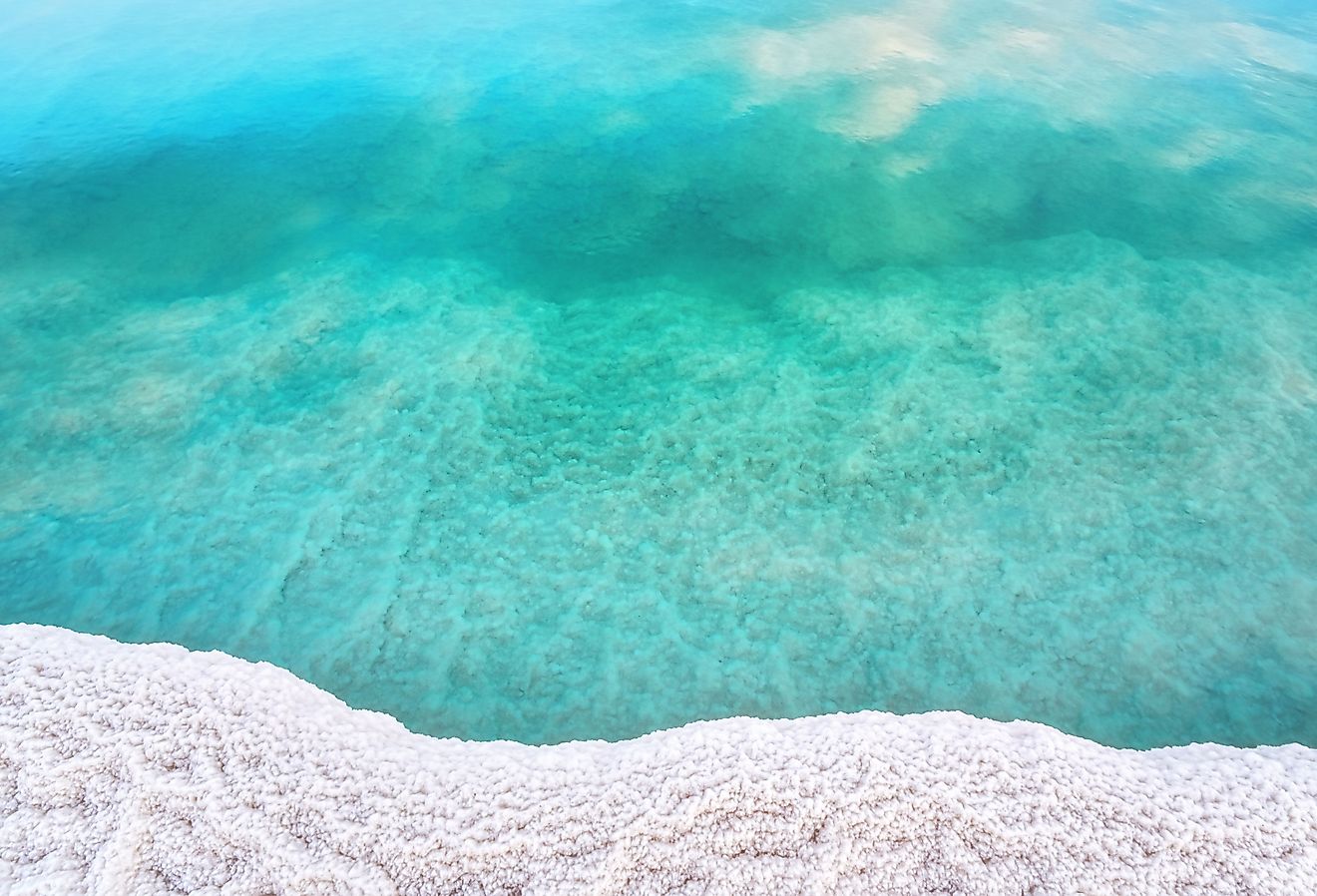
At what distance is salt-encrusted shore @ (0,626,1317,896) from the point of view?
1.63 metres

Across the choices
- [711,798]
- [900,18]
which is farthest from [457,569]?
[900,18]

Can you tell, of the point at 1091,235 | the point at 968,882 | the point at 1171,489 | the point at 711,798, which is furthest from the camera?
the point at 1091,235

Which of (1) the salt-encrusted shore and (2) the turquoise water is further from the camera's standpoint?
(2) the turquoise water

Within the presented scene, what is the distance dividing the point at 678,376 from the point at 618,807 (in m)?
1.84

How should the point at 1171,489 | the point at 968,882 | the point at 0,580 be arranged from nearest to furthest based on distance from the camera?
the point at 968,882 < the point at 0,580 < the point at 1171,489

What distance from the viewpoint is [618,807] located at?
1743mm

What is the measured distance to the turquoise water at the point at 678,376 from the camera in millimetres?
2322

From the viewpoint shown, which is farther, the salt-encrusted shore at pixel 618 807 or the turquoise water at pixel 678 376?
the turquoise water at pixel 678 376

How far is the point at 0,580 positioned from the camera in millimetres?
2492

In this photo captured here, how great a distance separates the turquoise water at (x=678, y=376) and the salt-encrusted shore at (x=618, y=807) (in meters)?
0.31

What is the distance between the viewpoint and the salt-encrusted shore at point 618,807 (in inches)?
64.2

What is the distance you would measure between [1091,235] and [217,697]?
419 cm

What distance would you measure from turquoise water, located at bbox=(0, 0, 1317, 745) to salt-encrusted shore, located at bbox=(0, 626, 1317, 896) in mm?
311

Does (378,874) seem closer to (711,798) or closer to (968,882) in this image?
(711,798)
